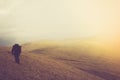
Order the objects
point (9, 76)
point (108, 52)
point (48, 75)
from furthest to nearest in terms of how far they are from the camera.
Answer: point (108, 52) → point (48, 75) → point (9, 76)

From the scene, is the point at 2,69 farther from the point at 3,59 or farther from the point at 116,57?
the point at 116,57

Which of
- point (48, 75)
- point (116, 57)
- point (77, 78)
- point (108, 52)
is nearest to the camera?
point (48, 75)

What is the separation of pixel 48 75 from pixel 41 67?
3511 mm

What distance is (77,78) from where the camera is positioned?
36.8 meters

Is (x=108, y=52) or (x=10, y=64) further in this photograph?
(x=108, y=52)

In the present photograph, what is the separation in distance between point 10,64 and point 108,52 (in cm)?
7383

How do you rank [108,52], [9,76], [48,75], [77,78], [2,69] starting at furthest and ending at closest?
1. [108,52]
2. [77,78]
3. [48,75]
4. [2,69]
5. [9,76]

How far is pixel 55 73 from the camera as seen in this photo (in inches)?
1425

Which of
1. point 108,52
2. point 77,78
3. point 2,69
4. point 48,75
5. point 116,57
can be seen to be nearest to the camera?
point 2,69

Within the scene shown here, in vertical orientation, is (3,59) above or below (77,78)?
above

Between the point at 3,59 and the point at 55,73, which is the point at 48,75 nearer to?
→ the point at 55,73

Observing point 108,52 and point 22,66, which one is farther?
point 108,52

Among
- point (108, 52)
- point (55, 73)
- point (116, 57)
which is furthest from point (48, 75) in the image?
point (108, 52)

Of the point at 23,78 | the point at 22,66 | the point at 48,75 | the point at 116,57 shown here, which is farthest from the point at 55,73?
the point at 116,57
